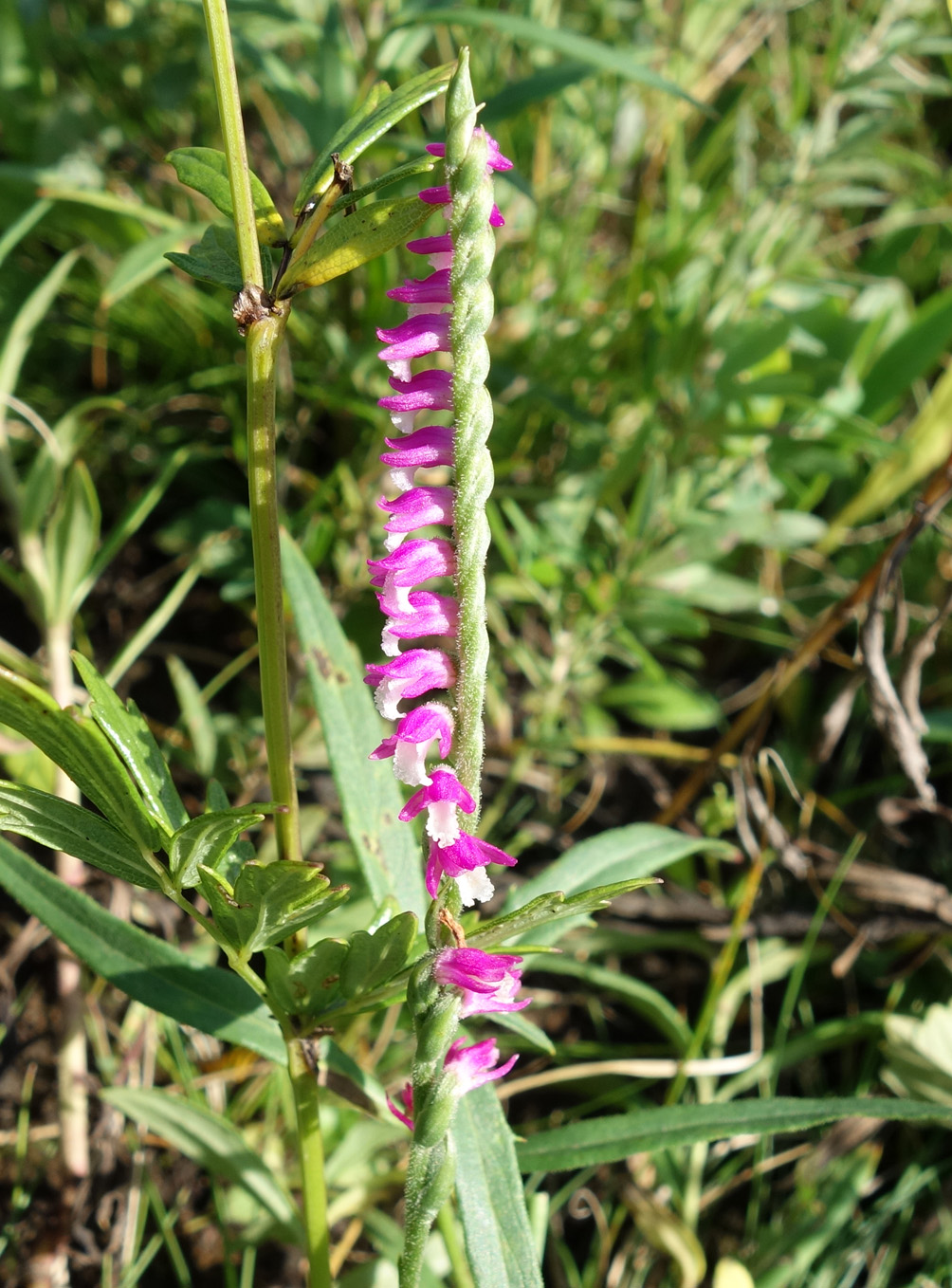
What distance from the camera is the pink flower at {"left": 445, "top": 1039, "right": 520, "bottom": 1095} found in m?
0.87

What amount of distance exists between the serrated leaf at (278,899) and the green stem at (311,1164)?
0.58 ft

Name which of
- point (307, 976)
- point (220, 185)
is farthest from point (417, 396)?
point (307, 976)

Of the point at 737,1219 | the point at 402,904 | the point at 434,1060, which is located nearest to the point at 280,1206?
the point at 402,904

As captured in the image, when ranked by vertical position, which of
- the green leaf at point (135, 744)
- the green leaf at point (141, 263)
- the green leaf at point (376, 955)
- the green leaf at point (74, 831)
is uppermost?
the green leaf at point (141, 263)

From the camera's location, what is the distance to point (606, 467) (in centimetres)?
211

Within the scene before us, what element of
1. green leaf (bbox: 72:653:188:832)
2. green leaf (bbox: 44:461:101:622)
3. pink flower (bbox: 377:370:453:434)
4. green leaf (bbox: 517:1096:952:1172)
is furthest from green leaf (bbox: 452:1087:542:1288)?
green leaf (bbox: 44:461:101:622)

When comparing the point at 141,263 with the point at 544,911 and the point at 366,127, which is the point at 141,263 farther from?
the point at 544,911

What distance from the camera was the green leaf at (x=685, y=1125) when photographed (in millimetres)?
1021

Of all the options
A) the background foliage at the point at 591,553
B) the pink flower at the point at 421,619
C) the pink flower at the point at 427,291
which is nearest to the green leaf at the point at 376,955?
the pink flower at the point at 421,619

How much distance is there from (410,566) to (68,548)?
3.10ft

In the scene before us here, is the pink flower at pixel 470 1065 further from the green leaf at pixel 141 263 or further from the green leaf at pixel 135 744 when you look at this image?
the green leaf at pixel 141 263

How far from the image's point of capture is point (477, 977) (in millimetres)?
804

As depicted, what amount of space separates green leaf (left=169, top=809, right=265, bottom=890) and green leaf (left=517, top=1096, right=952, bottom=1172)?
51 centimetres

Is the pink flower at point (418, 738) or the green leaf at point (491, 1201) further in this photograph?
the green leaf at point (491, 1201)
